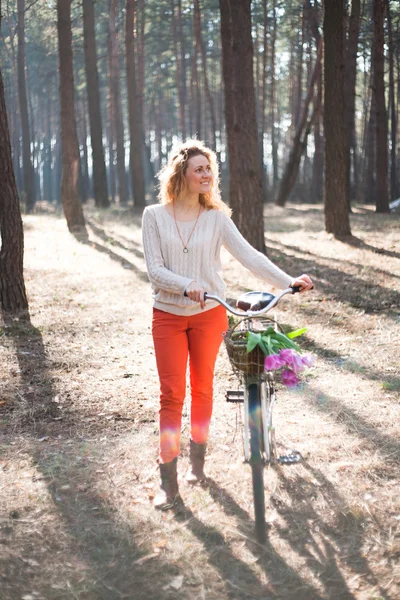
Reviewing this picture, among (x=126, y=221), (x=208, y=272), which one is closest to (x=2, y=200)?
(x=208, y=272)

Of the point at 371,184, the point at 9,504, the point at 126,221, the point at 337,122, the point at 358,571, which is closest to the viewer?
the point at 358,571

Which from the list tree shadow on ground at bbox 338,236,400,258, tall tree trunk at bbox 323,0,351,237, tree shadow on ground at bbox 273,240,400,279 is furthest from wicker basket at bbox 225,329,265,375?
tall tree trunk at bbox 323,0,351,237

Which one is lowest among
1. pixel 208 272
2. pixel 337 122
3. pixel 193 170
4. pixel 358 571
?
pixel 358 571

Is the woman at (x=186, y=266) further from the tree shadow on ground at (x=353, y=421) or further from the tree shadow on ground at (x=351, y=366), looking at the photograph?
the tree shadow on ground at (x=351, y=366)

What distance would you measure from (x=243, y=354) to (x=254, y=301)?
326mm

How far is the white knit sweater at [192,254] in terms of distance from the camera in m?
4.39

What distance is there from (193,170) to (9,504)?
8.12ft

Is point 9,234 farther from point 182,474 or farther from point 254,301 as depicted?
point 254,301

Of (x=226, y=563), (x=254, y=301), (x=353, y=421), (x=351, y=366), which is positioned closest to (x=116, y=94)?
(x=351, y=366)

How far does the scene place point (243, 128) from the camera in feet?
45.9

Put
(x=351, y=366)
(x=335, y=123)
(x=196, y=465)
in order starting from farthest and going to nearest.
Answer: (x=335, y=123), (x=351, y=366), (x=196, y=465)

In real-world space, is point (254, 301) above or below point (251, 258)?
below

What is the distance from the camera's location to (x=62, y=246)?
1859 cm

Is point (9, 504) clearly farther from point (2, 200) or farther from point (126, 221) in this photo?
point (126, 221)
